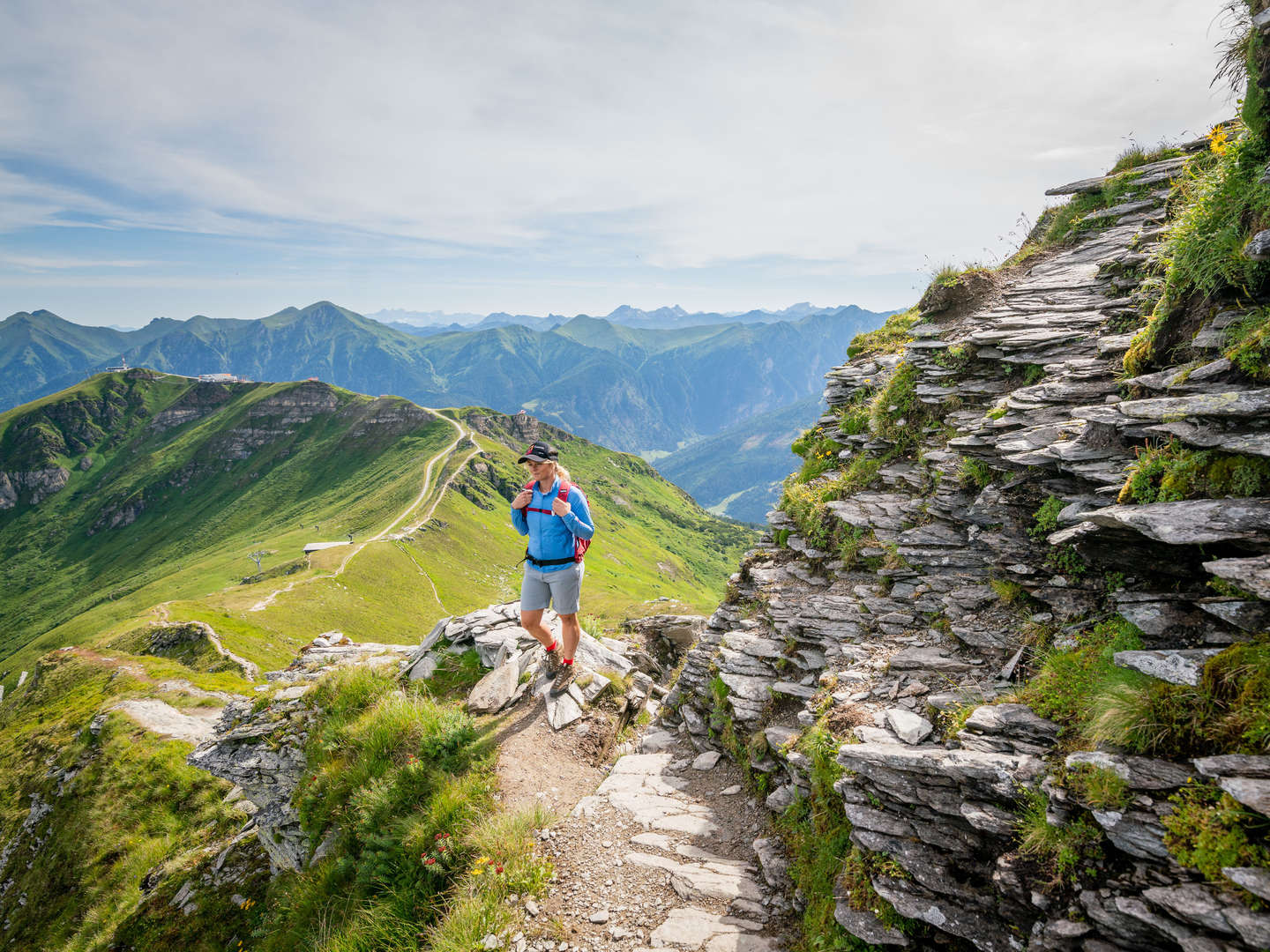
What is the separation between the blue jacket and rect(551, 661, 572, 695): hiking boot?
2.82 m

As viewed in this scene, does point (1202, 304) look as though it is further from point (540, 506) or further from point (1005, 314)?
point (540, 506)

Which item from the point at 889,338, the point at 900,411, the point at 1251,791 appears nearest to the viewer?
the point at 1251,791

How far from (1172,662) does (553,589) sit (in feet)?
30.1

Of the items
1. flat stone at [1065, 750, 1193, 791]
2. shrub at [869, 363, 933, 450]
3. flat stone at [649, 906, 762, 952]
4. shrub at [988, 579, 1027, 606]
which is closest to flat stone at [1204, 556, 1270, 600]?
flat stone at [1065, 750, 1193, 791]

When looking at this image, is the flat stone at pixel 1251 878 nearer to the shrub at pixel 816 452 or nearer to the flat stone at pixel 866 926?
the flat stone at pixel 866 926

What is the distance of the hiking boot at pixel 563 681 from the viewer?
12.1 metres

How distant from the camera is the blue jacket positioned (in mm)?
10836

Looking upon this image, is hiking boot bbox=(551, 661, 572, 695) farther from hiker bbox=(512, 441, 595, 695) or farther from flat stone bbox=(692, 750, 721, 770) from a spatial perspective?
flat stone bbox=(692, 750, 721, 770)

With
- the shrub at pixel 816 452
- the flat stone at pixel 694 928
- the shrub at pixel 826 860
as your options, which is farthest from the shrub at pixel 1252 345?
the shrub at pixel 816 452

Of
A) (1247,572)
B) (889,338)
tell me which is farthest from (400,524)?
(1247,572)

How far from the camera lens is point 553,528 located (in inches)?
429

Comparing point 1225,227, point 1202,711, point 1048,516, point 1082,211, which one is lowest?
point 1202,711

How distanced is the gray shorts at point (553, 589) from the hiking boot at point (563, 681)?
63.1 inches

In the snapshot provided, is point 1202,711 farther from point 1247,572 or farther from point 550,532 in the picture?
point 550,532
